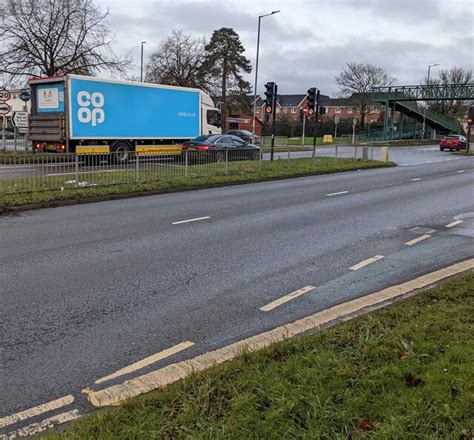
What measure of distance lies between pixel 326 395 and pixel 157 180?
13.4 metres

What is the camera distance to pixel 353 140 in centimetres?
5509

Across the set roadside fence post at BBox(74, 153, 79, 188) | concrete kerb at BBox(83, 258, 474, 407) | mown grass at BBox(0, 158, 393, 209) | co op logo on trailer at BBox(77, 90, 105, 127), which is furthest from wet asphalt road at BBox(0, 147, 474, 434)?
co op logo on trailer at BBox(77, 90, 105, 127)

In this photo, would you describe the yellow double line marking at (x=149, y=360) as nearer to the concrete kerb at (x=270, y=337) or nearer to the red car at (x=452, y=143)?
the concrete kerb at (x=270, y=337)

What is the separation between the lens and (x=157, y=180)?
15891 mm

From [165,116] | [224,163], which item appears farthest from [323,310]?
[165,116]

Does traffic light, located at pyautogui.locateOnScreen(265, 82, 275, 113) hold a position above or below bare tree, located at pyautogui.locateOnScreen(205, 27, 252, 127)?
below

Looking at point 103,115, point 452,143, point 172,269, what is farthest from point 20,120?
point 452,143

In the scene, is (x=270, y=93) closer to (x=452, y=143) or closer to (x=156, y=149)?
(x=156, y=149)

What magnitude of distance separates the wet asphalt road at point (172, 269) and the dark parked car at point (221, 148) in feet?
21.1

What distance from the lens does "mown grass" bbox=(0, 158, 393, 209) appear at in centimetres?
1255

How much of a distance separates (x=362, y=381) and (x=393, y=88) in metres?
60.5

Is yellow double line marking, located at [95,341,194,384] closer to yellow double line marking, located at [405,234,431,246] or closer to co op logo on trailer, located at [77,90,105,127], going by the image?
yellow double line marking, located at [405,234,431,246]

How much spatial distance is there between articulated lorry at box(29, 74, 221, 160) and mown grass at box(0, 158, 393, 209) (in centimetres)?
634

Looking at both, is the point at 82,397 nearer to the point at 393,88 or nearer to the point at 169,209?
the point at 169,209
